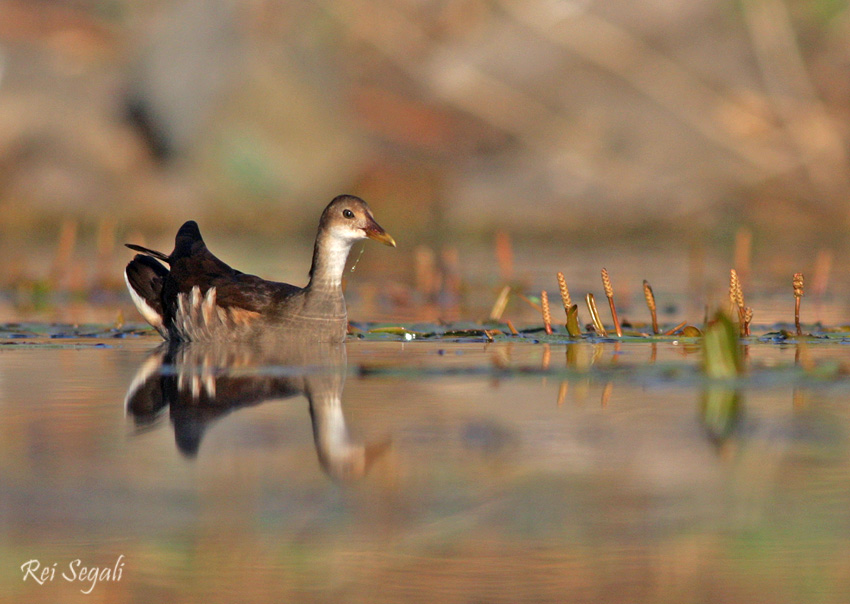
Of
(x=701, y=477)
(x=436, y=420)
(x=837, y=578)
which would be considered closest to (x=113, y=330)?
(x=436, y=420)

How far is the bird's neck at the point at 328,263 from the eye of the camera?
746cm

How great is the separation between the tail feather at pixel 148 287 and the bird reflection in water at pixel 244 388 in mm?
463

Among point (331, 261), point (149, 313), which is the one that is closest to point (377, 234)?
point (331, 261)

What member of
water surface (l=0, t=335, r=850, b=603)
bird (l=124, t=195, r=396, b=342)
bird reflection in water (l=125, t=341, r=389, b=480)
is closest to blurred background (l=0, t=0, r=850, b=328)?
bird (l=124, t=195, r=396, b=342)

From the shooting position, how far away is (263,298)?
7.42 meters

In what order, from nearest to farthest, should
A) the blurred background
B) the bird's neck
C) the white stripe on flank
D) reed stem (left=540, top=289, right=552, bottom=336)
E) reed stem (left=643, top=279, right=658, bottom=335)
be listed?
reed stem (left=643, top=279, right=658, bottom=335), reed stem (left=540, top=289, right=552, bottom=336), the bird's neck, the white stripe on flank, the blurred background

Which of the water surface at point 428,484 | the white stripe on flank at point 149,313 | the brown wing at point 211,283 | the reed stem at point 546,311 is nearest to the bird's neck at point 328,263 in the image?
the brown wing at point 211,283

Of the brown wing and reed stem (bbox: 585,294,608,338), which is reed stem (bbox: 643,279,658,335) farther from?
the brown wing

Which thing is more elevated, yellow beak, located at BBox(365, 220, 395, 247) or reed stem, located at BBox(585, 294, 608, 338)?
yellow beak, located at BBox(365, 220, 395, 247)

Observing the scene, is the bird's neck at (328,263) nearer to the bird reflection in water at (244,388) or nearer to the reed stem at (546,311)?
the bird reflection in water at (244,388)

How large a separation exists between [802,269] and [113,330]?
6.22m

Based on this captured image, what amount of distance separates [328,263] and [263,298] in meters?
0.42

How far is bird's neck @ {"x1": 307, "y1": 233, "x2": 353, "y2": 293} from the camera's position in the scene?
24.5 feet

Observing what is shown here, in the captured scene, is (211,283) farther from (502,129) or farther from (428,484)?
(502,129)
